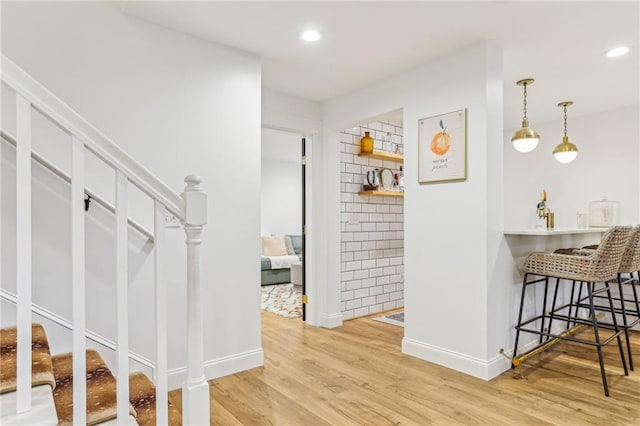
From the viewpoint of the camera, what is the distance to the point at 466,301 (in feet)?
9.10

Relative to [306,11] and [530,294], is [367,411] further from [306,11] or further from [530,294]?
[306,11]

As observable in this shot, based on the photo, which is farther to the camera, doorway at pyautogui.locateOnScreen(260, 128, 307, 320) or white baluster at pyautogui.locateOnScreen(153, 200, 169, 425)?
doorway at pyautogui.locateOnScreen(260, 128, 307, 320)

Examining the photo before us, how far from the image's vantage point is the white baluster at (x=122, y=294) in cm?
118

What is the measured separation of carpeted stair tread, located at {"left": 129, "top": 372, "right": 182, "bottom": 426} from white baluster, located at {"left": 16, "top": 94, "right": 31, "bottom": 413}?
2.09 feet

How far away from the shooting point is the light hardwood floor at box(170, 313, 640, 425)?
2.11 metres

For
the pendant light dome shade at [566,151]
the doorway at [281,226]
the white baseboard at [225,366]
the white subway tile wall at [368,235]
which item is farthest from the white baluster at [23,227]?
the pendant light dome shade at [566,151]

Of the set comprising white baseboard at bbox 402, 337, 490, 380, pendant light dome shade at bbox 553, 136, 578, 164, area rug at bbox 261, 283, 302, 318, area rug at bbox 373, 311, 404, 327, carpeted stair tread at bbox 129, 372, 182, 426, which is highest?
pendant light dome shade at bbox 553, 136, 578, 164

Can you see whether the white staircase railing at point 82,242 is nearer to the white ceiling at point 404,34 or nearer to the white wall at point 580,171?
the white ceiling at point 404,34

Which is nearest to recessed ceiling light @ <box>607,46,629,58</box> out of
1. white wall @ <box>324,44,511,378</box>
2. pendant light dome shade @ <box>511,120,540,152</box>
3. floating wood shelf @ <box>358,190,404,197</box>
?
pendant light dome shade @ <box>511,120,540,152</box>

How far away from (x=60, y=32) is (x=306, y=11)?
Result: 1.41 m

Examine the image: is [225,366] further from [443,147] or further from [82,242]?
[443,147]

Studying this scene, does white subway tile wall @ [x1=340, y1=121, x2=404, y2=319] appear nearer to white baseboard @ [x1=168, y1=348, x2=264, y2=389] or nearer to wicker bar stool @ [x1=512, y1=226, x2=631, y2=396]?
white baseboard @ [x1=168, y1=348, x2=264, y2=389]

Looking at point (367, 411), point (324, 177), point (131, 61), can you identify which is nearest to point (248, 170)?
point (131, 61)

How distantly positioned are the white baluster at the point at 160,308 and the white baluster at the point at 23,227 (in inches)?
13.4
